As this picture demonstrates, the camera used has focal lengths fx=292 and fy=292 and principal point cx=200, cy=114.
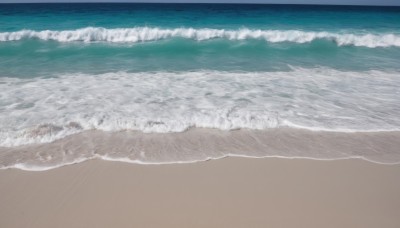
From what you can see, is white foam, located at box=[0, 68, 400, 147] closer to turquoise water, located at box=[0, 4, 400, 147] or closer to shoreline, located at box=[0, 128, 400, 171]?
turquoise water, located at box=[0, 4, 400, 147]

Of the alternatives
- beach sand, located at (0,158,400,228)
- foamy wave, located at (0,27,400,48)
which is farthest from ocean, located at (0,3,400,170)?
foamy wave, located at (0,27,400,48)

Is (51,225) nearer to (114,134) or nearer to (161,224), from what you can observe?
(161,224)

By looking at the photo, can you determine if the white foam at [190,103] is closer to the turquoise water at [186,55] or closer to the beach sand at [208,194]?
the beach sand at [208,194]

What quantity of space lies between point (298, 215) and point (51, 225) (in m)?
2.63

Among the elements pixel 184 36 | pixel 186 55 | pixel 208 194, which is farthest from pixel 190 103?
pixel 184 36

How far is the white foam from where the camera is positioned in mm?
5180

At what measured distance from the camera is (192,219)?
3.12m

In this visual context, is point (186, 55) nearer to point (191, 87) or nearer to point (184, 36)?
point (191, 87)

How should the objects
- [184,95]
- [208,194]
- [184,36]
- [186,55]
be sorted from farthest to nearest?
1. [184,36]
2. [186,55]
3. [184,95]
4. [208,194]

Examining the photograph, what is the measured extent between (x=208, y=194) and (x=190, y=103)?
9.74ft

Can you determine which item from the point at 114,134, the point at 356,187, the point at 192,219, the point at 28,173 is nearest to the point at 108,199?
the point at 192,219

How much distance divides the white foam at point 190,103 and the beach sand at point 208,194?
1156mm

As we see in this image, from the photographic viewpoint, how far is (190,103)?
6.21m

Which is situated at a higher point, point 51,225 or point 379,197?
point 379,197
